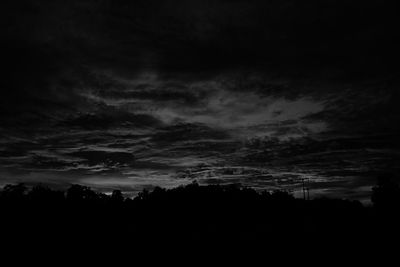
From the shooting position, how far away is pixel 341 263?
2989cm

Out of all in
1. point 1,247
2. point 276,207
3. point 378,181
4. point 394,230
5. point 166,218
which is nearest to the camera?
point 1,247

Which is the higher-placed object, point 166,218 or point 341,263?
point 166,218

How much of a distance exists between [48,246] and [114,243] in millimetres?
7515

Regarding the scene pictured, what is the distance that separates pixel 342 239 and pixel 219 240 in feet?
46.2

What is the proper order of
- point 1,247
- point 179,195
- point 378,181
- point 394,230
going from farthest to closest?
point 378,181 → point 179,195 → point 394,230 → point 1,247

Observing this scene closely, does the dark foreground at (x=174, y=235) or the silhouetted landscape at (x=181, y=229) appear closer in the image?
the dark foreground at (x=174, y=235)

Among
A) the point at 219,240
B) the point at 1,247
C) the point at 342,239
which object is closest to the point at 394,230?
the point at 342,239

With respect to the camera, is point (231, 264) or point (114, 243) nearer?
point (231, 264)

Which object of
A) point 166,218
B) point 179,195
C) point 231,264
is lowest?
point 231,264

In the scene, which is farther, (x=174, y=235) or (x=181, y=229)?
(x=181, y=229)

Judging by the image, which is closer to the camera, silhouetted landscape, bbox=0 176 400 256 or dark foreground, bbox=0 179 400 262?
dark foreground, bbox=0 179 400 262

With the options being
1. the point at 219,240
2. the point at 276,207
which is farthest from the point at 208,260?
the point at 276,207

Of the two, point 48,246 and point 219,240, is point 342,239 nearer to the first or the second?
point 219,240

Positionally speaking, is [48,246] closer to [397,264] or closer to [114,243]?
[114,243]
